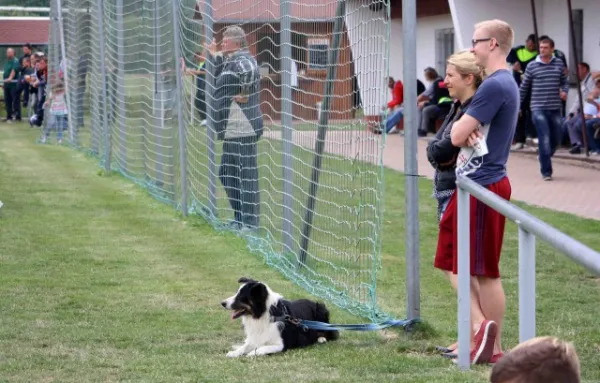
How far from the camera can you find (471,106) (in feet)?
19.4

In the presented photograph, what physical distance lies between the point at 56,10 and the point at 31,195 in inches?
355

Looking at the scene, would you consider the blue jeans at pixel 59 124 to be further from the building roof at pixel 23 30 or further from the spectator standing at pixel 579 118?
the building roof at pixel 23 30

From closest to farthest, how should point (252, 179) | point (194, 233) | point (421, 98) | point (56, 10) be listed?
point (252, 179) < point (194, 233) < point (56, 10) < point (421, 98)

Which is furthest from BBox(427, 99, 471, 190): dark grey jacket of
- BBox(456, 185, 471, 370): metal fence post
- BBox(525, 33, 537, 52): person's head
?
BBox(525, 33, 537, 52): person's head

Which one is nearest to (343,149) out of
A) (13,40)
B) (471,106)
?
(471,106)

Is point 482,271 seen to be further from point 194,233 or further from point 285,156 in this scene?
point 194,233

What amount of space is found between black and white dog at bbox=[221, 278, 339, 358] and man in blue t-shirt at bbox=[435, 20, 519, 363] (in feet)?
3.68

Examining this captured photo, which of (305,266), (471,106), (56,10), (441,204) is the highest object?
(56,10)

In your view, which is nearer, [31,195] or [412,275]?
[412,275]

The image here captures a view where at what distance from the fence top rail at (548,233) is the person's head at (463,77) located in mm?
1065

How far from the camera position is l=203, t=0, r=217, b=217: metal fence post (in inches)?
460

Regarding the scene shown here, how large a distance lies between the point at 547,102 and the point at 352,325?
10349mm

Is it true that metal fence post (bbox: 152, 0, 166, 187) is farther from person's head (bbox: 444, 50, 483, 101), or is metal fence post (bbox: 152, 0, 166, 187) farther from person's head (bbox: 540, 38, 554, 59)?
person's head (bbox: 444, 50, 483, 101)

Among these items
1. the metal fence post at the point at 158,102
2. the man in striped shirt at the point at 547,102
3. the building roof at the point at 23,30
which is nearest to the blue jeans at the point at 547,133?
the man in striped shirt at the point at 547,102
